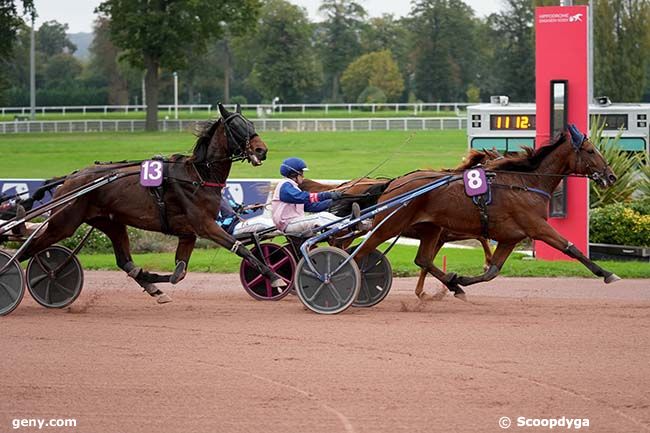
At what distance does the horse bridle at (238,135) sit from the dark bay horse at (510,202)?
4.28 feet

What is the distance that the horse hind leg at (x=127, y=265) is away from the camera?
11.0 m

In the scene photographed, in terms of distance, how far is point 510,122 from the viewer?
67.1 feet

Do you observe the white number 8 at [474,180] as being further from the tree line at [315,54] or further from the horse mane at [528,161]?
the tree line at [315,54]

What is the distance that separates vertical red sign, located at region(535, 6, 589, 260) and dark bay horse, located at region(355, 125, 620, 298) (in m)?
3.50

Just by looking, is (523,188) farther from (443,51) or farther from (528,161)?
(443,51)

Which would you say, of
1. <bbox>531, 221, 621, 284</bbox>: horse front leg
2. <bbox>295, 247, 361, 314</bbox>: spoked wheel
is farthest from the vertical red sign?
<bbox>295, 247, 361, 314</bbox>: spoked wheel

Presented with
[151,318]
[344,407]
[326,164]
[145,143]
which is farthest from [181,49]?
[344,407]

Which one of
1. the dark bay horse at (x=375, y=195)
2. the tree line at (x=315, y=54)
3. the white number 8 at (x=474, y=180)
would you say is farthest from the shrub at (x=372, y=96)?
the white number 8 at (x=474, y=180)

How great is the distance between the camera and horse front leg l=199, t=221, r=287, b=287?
1040cm

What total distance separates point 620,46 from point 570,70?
34143 millimetres

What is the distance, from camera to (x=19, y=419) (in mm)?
6629

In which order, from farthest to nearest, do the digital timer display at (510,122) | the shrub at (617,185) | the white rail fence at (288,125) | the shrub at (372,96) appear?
the shrub at (372,96), the white rail fence at (288,125), the digital timer display at (510,122), the shrub at (617,185)

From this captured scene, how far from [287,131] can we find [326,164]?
1117 cm

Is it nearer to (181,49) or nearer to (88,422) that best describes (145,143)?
(181,49)
